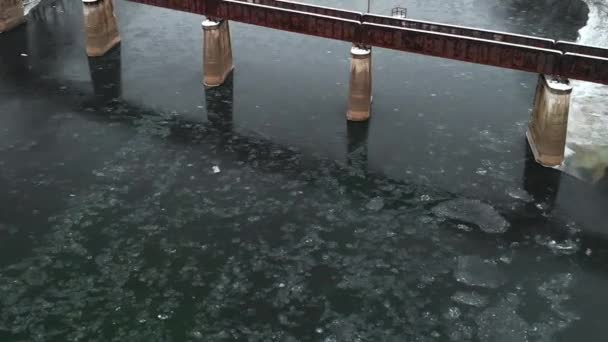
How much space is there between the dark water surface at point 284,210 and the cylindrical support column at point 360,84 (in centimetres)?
64

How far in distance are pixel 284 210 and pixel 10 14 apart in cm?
2700

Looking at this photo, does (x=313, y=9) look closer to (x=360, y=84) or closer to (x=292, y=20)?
(x=292, y=20)

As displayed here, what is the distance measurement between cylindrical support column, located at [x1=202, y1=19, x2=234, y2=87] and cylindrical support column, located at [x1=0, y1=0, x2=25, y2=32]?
16.0 meters

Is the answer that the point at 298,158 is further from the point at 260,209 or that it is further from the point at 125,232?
the point at 125,232

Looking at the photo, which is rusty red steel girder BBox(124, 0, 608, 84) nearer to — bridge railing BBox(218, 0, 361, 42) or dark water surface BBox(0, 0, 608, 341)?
bridge railing BBox(218, 0, 361, 42)

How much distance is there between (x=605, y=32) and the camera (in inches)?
1490

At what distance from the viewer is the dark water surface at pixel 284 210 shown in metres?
17.0

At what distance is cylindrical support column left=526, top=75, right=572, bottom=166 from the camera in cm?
2270

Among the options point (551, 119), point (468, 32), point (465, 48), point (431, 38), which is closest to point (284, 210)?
point (431, 38)

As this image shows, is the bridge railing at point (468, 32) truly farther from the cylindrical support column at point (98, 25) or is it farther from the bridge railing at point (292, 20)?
the cylindrical support column at point (98, 25)

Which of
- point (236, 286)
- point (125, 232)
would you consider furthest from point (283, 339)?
point (125, 232)

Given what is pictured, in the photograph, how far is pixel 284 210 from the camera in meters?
21.5

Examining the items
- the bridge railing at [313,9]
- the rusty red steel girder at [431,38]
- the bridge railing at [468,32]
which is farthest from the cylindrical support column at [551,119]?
the bridge railing at [313,9]

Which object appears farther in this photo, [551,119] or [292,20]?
[292,20]
